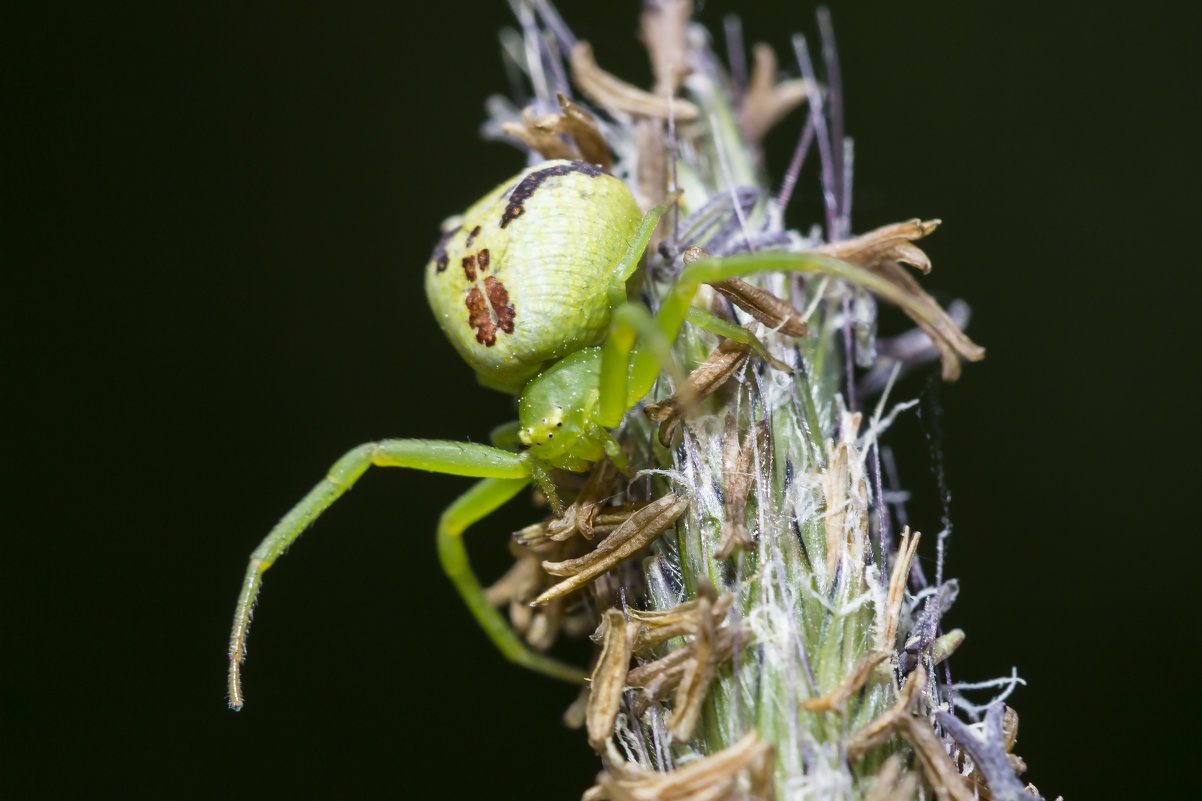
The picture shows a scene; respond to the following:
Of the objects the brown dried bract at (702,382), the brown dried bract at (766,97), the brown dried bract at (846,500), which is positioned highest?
the brown dried bract at (766,97)

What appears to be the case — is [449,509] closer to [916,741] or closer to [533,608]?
[533,608]

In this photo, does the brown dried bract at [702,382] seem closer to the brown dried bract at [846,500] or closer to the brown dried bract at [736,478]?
the brown dried bract at [736,478]

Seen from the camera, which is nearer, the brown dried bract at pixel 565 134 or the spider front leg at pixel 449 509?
the spider front leg at pixel 449 509

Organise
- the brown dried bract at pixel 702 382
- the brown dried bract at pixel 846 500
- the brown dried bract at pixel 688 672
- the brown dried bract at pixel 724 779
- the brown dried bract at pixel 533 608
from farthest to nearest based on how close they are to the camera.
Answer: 1. the brown dried bract at pixel 533 608
2. the brown dried bract at pixel 702 382
3. the brown dried bract at pixel 846 500
4. the brown dried bract at pixel 688 672
5. the brown dried bract at pixel 724 779

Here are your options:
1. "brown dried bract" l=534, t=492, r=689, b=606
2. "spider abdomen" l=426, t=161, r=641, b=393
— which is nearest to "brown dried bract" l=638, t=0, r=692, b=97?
"spider abdomen" l=426, t=161, r=641, b=393

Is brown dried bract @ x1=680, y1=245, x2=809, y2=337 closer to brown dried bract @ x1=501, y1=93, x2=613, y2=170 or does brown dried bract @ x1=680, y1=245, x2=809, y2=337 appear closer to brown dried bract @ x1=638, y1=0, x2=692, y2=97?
brown dried bract @ x1=501, y1=93, x2=613, y2=170

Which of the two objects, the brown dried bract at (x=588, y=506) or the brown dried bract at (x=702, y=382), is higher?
the brown dried bract at (x=702, y=382)

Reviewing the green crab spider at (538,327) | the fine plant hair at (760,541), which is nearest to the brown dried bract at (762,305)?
the fine plant hair at (760,541)

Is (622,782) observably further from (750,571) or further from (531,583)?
(531,583)
